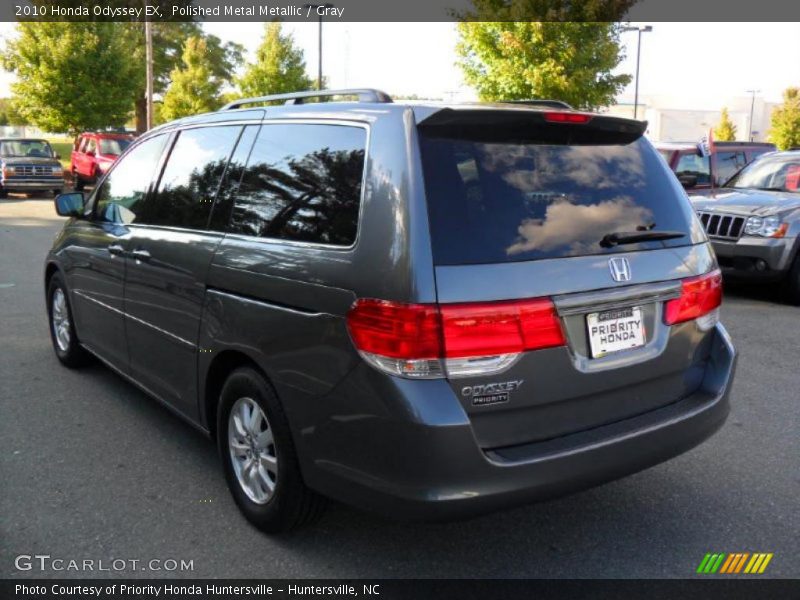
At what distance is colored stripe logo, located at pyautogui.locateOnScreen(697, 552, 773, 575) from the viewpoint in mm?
3062

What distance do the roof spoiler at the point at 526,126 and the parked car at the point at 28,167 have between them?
25.1 meters

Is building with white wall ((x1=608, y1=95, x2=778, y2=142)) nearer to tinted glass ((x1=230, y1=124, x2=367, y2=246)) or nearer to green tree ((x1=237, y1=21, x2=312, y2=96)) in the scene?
green tree ((x1=237, y1=21, x2=312, y2=96))

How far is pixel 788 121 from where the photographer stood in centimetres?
5828

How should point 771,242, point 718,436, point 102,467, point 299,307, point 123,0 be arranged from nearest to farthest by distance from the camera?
1. point 299,307
2. point 102,467
3. point 718,436
4. point 771,242
5. point 123,0

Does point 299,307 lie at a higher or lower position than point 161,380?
higher

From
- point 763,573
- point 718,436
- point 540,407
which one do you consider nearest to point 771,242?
point 718,436

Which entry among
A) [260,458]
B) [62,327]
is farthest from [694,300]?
[62,327]

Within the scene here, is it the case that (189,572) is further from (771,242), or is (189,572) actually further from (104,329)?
(771,242)

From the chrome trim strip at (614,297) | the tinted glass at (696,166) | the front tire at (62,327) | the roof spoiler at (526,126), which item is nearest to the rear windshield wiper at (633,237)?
the chrome trim strip at (614,297)

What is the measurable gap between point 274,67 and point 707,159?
28770 mm

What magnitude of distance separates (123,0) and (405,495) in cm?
4418

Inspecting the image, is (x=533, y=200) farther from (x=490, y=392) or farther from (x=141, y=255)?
(x=141, y=255)

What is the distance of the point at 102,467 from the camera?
4.01 meters

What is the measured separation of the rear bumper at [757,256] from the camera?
8.23 meters
